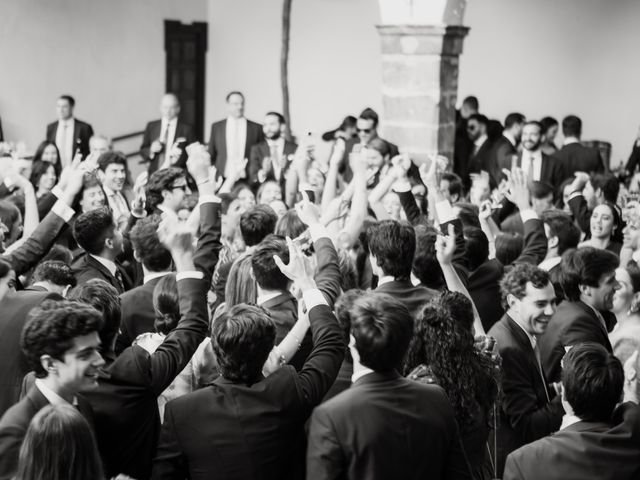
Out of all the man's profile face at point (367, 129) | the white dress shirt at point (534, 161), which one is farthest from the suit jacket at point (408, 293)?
the white dress shirt at point (534, 161)

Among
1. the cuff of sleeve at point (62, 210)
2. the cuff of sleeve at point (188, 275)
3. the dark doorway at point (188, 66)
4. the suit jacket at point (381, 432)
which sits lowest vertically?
the suit jacket at point (381, 432)

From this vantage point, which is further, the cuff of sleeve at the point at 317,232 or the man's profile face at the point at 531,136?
the man's profile face at the point at 531,136

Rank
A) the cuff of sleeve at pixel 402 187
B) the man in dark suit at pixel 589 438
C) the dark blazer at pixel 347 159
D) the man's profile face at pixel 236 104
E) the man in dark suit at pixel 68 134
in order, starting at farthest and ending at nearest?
the man's profile face at pixel 236 104 → the man in dark suit at pixel 68 134 → the dark blazer at pixel 347 159 → the cuff of sleeve at pixel 402 187 → the man in dark suit at pixel 589 438

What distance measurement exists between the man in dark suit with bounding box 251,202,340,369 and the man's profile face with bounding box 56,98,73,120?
7064 mm

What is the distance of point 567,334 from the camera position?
4.23m

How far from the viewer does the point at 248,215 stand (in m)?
5.11

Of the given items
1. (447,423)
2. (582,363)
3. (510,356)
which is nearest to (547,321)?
(510,356)

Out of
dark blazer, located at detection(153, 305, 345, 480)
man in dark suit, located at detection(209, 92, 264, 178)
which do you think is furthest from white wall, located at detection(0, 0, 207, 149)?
dark blazer, located at detection(153, 305, 345, 480)

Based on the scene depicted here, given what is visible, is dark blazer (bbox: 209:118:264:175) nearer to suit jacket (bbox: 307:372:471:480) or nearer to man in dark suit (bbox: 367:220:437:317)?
man in dark suit (bbox: 367:220:437:317)

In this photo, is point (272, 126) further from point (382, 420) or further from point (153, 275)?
point (382, 420)

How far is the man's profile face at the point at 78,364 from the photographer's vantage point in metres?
2.85

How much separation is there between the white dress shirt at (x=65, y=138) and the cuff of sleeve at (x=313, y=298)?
308 inches

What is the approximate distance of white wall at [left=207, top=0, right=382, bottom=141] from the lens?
13.2 m

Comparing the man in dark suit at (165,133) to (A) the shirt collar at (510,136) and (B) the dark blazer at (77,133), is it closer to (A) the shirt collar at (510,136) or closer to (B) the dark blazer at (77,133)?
(B) the dark blazer at (77,133)
